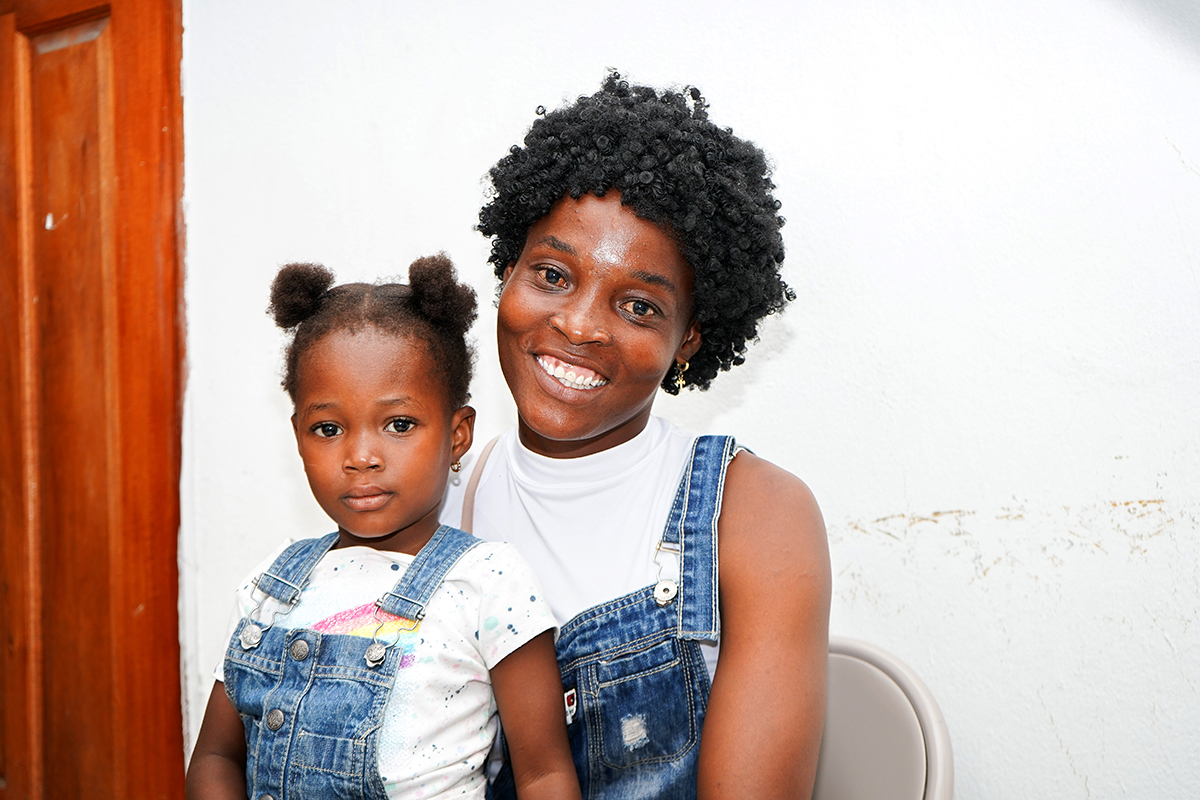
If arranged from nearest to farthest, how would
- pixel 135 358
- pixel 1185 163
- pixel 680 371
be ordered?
pixel 680 371, pixel 1185 163, pixel 135 358

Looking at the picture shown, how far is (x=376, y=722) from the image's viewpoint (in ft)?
3.30

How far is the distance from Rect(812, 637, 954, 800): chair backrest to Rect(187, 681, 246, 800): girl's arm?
2.62 feet

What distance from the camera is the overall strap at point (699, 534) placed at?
3.72 feet

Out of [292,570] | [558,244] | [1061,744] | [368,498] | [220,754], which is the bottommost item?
[1061,744]

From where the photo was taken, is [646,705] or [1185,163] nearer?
[646,705]

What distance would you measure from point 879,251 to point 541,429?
0.86 m

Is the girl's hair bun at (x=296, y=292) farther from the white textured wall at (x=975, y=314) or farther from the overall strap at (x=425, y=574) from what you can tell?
the white textured wall at (x=975, y=314)

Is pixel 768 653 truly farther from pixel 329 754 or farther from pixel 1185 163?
pixel 1185 163

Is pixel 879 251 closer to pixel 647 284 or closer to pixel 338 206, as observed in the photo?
pixel 647 284

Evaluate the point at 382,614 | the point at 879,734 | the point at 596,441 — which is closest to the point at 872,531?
the point at 879,734

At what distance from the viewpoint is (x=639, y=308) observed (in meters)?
1.20

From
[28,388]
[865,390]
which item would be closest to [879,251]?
[865,390]

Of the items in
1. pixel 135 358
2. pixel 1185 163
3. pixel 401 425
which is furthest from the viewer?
pixel 135 358

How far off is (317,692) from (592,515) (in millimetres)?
433
